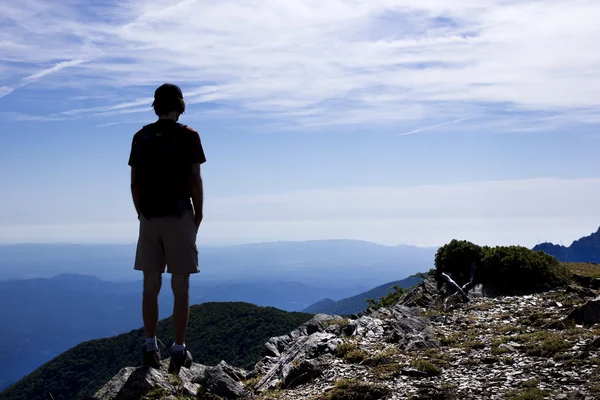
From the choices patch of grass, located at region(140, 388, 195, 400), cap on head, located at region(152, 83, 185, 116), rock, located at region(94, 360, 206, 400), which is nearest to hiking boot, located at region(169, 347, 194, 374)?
rock, located at region(94, 360, 206, 400)

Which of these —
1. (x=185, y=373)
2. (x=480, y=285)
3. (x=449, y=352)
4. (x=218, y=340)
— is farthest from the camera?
(x=218, y=340)

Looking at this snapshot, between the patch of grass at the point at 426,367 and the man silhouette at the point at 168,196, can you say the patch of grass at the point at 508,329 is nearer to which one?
the patch of grass at the point at 426,367

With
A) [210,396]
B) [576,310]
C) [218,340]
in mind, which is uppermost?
[576,310]

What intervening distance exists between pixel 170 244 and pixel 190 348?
209 ft

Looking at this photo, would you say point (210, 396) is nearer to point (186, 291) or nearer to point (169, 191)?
point (186, 291)

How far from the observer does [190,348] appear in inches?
2657

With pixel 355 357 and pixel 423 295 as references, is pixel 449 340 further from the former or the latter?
pixel 423 295

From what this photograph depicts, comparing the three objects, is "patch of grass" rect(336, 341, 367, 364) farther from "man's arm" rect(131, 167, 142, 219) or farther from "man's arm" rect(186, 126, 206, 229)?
"man's arm" rect(131, 167, 142, 219)

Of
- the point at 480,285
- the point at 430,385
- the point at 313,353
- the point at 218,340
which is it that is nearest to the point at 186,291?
the point at 313,353

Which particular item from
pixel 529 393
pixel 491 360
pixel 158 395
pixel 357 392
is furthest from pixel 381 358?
pixel 158 395

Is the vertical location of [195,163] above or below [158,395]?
above

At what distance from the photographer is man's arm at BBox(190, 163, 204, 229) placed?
805 centimetres

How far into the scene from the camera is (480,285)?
18.5m

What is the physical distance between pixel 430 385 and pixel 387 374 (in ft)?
2.74
